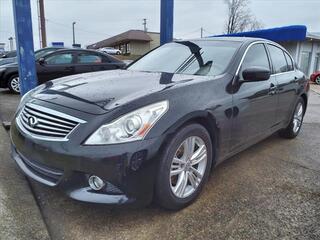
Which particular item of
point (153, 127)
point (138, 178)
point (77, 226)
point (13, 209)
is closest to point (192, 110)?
point (153, 127)

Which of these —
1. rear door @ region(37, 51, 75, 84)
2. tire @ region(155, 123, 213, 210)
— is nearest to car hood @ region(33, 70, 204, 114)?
tire @ region(155, 123, 213, 210)

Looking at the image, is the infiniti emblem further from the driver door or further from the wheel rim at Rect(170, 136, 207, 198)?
the driver door

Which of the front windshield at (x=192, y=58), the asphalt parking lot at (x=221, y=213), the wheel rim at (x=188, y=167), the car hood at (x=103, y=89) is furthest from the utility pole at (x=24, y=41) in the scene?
the wheel rim at (x=188, y=167)

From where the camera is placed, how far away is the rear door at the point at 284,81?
4141 mm

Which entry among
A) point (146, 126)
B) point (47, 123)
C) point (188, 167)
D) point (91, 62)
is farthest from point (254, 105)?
point (91, 62)

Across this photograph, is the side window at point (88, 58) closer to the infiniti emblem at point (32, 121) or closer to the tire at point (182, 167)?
the infiniti emblem at point (32, 121)

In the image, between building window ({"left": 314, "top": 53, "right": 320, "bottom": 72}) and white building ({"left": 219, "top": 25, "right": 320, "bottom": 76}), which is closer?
white building ({"left": 219, "top": 25, "right": 320, "bottom": 76})

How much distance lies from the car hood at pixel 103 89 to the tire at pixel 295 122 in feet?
8.23

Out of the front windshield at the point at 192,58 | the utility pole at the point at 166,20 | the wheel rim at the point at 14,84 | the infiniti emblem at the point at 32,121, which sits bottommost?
the wheel rim at the point at 14,84

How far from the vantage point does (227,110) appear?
299cm

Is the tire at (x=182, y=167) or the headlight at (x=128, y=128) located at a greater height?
the headlight at (x=128, y=128)

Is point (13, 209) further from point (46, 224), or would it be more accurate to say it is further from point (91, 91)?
point (91, 91)

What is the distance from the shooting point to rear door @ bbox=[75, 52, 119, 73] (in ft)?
29.9

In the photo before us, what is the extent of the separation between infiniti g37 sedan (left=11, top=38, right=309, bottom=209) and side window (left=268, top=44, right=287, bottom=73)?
2.17ft
